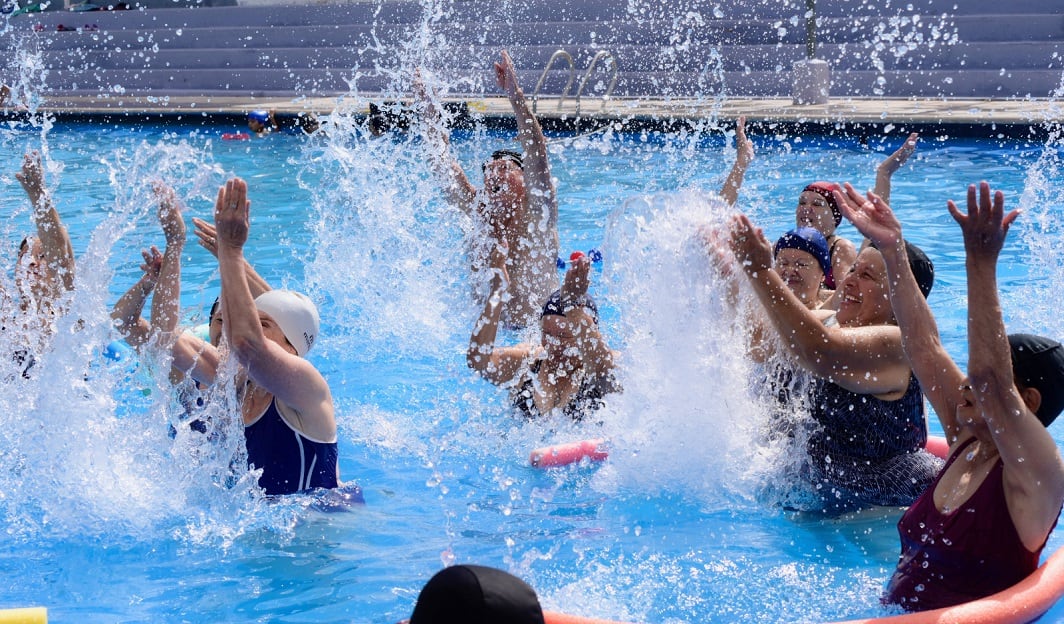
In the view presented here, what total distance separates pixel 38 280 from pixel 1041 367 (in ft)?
14.6

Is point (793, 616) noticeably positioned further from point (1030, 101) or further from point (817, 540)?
point (1030, 101)

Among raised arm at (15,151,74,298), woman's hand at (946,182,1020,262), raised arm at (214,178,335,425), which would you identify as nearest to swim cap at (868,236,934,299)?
woman's hand at (946,182,1020,262)

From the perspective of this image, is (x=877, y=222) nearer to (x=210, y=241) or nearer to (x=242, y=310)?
(x=242, y=310)

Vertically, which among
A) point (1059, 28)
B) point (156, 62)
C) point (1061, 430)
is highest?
point (156, 62)

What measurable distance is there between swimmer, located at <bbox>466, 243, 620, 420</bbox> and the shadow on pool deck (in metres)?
9.71

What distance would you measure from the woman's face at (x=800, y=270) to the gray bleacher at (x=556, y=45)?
39.1 ft

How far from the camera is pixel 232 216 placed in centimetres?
383

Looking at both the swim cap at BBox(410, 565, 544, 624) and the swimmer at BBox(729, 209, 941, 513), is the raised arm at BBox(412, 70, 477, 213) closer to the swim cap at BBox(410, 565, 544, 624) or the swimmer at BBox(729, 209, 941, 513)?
the swimmer at BBox(729, 209, 941, 513)

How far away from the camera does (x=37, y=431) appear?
16.4ft

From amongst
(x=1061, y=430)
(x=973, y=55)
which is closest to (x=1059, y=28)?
(x=973, y=55)

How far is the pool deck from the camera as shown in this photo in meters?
14.3

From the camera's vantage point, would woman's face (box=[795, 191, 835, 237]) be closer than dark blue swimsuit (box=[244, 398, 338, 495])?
No

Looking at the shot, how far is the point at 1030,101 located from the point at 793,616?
13405 millimetres

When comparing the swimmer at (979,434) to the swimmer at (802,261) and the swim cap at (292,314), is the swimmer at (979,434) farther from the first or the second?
the swim cap at (292,314)
